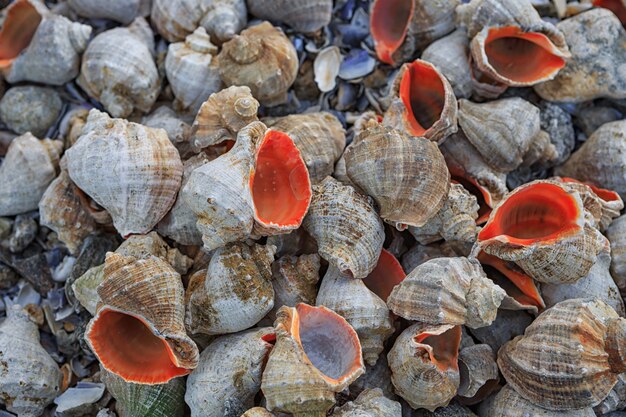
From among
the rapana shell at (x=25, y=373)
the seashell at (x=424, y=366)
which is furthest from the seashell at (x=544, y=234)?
the rapana shell at (x=25, y=373)

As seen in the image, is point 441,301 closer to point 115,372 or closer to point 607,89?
point 115,372

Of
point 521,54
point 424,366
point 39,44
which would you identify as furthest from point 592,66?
point 39,44

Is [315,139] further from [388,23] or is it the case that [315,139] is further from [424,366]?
[424,366]

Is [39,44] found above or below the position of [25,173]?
above

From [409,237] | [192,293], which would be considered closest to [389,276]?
[409,237]

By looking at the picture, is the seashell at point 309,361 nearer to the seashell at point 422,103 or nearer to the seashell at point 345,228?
the seashell at point 345,228
